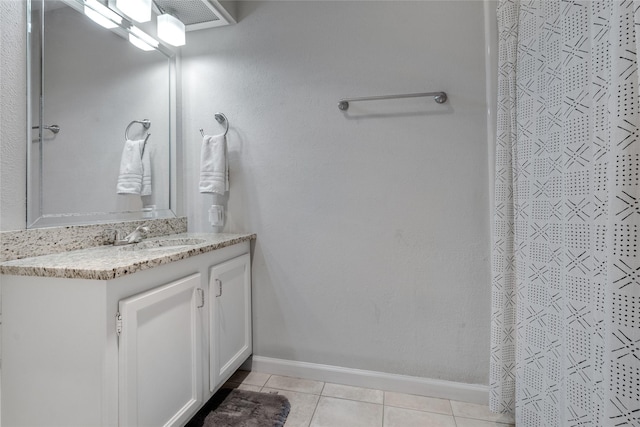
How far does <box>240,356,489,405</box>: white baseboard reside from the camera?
1.54 metres

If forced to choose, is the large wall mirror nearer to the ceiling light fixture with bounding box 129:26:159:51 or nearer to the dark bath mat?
the ceiling light fixture with bounding box 129:26:159:51

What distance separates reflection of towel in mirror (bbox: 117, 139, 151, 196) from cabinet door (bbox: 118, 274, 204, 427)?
0.69m

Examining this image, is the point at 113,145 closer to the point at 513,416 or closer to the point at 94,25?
the point at 94,25

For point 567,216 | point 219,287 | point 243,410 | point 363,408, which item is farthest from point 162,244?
point 567,216

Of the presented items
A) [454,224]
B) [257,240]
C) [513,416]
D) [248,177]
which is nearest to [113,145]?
[248,177]

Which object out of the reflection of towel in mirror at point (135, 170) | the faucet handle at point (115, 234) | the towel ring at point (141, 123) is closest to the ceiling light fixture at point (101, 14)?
the towel ring at point (141, 123)

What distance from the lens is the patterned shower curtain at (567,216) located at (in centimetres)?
69

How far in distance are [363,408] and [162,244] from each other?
1286mm

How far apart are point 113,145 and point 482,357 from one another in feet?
6.99

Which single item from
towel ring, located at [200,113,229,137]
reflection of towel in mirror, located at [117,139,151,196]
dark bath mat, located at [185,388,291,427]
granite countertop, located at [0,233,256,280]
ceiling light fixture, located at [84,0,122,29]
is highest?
ceiling light fixture, located at [84,0,122,29]

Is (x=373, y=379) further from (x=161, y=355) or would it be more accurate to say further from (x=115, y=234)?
(x=115, y=234)

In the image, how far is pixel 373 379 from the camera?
5.41ft

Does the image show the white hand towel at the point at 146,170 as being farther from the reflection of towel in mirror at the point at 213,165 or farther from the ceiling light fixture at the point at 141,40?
the ceiling light fixture at the point at 141,40

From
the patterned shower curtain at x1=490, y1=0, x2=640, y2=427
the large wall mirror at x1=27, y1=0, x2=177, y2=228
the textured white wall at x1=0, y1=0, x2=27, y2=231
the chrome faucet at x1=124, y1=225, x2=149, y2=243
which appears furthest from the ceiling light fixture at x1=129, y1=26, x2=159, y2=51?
the patterned shower curtain at x1=490, y1=0, x2=640, y2=427
